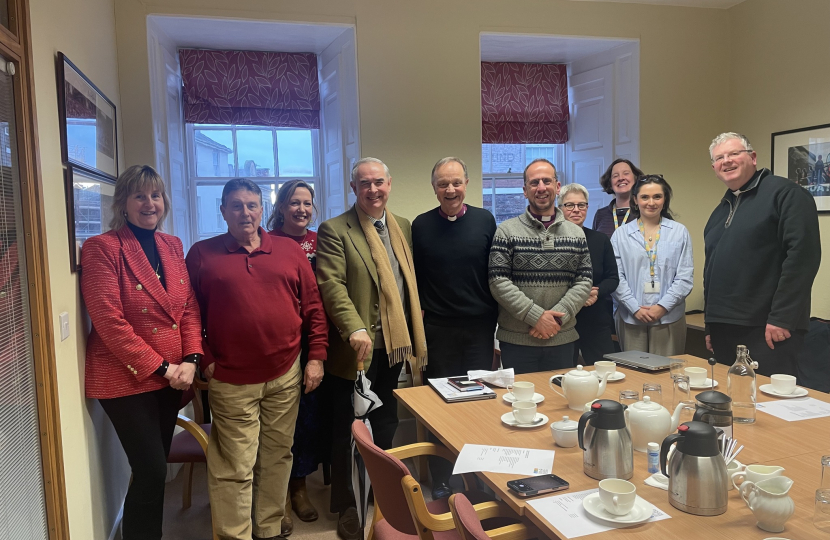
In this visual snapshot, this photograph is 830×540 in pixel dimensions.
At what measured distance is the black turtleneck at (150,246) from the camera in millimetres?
2207

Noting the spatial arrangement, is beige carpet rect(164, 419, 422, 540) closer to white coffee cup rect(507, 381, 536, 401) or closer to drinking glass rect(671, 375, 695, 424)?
white coffee cup rect(507, 381, 536, 401)

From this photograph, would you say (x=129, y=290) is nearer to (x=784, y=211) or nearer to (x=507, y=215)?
(x=784, y=211)

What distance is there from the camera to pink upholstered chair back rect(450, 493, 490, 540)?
3.45ft

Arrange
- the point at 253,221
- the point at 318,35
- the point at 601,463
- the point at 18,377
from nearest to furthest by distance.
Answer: the point at 601,463, the point at 18,377, the point at 253,221, the point at 318,35

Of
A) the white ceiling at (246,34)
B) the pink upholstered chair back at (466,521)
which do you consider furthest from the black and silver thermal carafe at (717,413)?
the white ceiling at (246,34)

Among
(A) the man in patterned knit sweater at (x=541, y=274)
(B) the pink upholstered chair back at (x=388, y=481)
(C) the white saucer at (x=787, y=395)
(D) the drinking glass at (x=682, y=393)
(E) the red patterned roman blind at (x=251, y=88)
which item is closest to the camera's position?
(B) the pink upholstered chair back at (x=388, y=481)

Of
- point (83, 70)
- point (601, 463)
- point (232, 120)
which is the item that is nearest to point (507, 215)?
point (232, 120)

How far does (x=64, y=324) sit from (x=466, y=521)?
1524 millimetres

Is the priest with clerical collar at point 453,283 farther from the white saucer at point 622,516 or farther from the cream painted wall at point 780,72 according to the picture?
the cream painted wall at point 780,72

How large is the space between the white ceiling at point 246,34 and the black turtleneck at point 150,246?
1917mm

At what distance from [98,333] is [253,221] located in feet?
2.30

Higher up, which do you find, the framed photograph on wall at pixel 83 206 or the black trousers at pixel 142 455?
the framed photograph on wall at pixel 83 206

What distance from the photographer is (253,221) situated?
2385 mm

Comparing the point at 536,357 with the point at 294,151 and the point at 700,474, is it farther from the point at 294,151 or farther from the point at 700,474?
the point at 294,151
